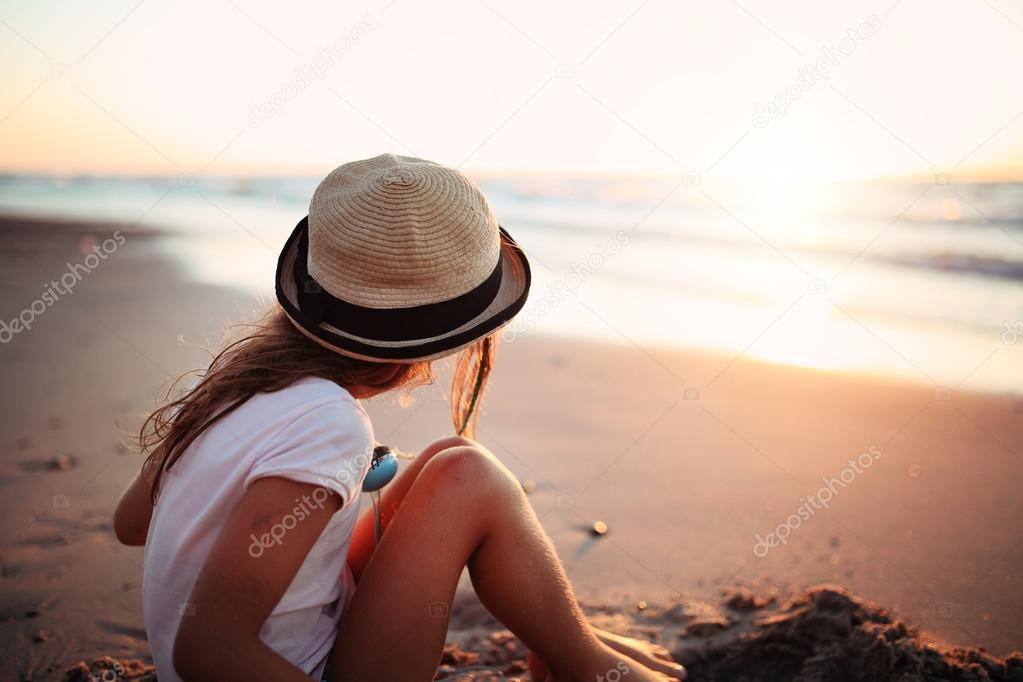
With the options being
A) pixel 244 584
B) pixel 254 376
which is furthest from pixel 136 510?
pixel 244 584

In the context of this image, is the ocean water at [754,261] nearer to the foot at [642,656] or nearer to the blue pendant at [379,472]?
the foot at [642,656]

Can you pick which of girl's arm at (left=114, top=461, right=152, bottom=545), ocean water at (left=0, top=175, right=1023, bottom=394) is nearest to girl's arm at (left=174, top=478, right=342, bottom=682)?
girl's arm at (left=114, top=461, right=152, bottom=545)

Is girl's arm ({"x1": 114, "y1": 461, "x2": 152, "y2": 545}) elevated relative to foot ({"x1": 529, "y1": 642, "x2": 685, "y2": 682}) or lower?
elevated

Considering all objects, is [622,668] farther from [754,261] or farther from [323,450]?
[754,261]

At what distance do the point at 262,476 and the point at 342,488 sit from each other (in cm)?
13

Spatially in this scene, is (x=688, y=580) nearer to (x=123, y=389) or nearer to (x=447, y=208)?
(x=447, y=208)

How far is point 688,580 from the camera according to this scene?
2664 millimetres

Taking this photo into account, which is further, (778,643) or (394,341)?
(778,643)

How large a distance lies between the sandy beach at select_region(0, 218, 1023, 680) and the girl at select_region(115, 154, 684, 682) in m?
0.68

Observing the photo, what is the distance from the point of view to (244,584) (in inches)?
47.7

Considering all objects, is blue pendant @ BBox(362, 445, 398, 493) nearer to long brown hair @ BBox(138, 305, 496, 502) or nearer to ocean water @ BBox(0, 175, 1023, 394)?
long brown hair @ BBox(138, 305, 496, 502)

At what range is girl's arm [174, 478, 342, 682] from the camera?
1206mm

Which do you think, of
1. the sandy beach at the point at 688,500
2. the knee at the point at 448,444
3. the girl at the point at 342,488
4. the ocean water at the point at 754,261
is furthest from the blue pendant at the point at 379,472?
the ocean water at the point at 754,261

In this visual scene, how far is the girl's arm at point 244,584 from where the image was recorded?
1.21 metres
